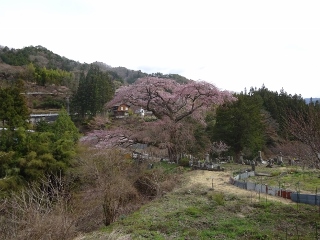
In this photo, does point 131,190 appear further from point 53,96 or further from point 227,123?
point 53,96

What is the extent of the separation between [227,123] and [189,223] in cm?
1467

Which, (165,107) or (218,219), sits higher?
(165,107)

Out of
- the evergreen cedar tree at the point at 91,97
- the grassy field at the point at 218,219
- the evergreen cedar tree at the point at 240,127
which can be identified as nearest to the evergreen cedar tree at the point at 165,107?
the evergreen cedar tree at the point at 240,127

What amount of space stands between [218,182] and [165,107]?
7.44m

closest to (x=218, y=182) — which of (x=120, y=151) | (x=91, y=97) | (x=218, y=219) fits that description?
→ (x=218, y=219)

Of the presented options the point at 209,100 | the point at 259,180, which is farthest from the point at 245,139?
the point at 259,180

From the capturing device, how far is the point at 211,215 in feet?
29.6

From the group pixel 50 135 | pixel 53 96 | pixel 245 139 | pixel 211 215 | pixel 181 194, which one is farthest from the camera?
pixel 53 96

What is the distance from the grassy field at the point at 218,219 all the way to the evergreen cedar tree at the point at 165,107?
6.88 metres

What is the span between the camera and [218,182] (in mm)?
13102

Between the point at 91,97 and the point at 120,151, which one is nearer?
the point at 120,151

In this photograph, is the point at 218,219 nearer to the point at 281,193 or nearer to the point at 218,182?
the point at 281,193

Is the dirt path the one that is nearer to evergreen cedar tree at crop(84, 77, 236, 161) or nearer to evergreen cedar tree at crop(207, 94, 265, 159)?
evergreen cedar tree at crop(84, 77, 236, 161)

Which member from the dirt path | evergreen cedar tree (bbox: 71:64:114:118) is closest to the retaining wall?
the dirt path
